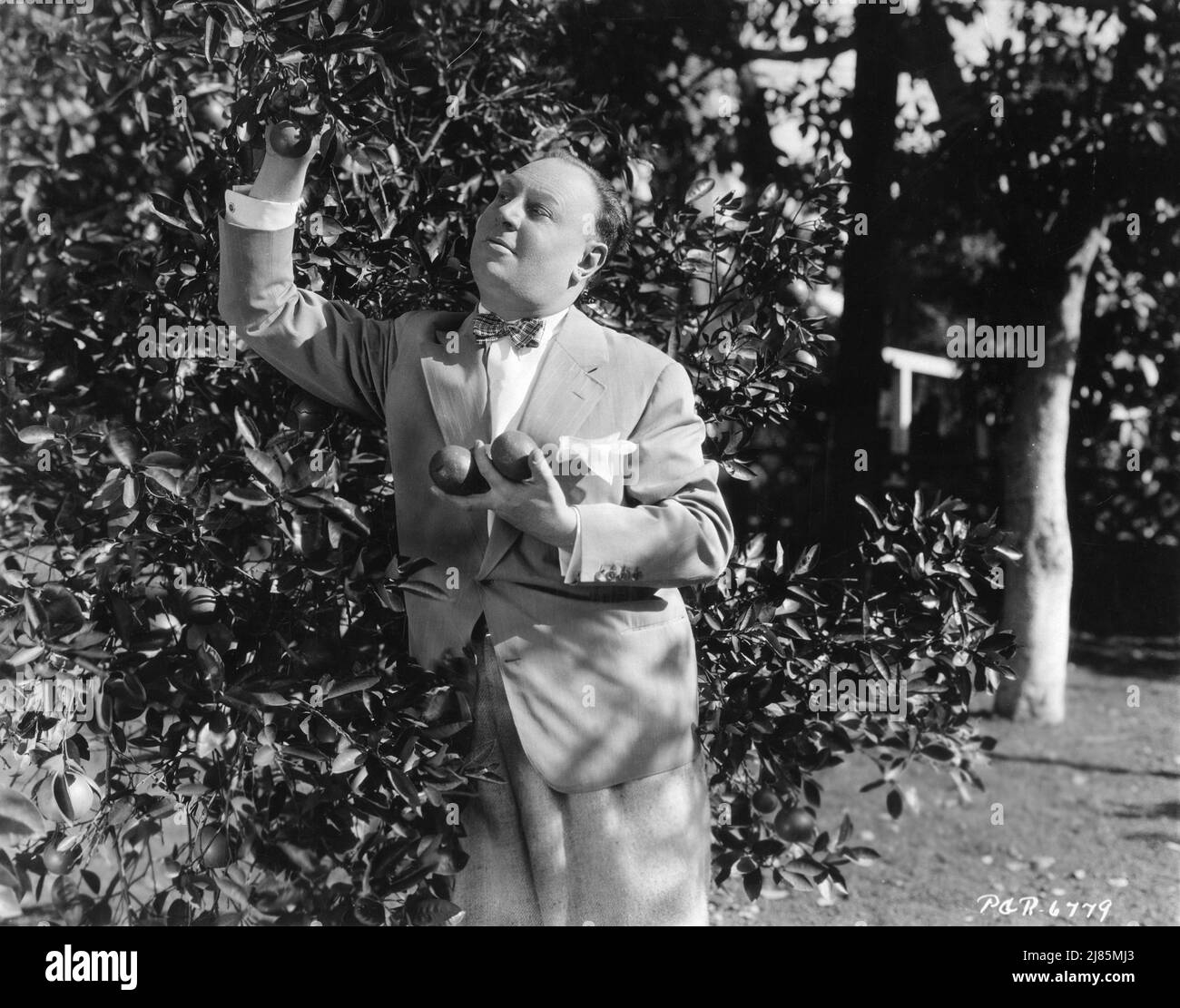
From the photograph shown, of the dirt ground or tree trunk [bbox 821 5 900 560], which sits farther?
the dirt ground

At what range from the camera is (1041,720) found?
3.95 m

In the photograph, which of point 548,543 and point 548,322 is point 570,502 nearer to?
point 548,543

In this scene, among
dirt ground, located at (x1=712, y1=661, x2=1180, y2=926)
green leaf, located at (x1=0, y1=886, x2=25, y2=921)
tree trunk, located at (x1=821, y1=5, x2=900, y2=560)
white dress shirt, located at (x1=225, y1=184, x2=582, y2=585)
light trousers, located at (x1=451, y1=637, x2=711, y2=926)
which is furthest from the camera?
dirt ground, located at (x1=712, y1=661, x2=1180, y2=926)

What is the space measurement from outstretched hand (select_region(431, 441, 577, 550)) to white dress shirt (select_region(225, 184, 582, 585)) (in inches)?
1.3

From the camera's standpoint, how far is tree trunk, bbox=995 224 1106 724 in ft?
10.3

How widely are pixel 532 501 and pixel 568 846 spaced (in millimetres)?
793

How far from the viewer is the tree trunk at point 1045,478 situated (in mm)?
3139

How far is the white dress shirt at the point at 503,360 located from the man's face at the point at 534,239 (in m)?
0.07

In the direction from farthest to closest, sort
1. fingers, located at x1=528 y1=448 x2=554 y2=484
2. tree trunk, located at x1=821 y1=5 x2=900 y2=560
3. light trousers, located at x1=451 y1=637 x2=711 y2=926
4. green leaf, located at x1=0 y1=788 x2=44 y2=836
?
tree trunk, located at x1=821 y1=5 x2=900 y2=560, light trousers, located at x1=451 y1=637 x2=711 y2=926, fingers, located at x1=528 y1=448 x2=554 y2=484, green leaf, located at x1=0 y1=788 x2=44 y2=836

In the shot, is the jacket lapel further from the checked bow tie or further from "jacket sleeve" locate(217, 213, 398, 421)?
"jacket sleeve" locate(217, 213, 398, 421)

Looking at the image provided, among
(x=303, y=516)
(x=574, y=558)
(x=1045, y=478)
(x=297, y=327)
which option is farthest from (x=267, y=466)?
(x=1045, y=478)

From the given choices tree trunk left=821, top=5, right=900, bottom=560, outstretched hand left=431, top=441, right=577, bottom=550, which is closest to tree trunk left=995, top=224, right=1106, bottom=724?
tree trunk left=821, top=5, right=900, bottom=560

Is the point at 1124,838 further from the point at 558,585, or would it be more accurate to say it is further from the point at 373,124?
the point at 373,124

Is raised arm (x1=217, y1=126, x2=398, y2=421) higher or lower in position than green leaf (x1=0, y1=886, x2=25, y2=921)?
higher
